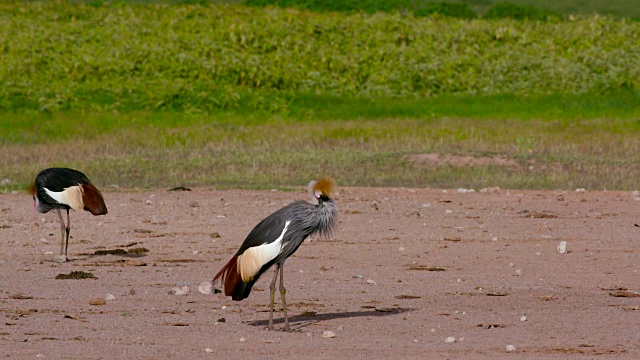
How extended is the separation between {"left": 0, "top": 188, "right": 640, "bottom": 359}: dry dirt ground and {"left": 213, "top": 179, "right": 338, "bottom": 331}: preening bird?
0.38 meters

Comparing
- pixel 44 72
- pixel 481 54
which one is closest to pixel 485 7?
pixel 481 54

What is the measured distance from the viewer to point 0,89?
33156 millimetres

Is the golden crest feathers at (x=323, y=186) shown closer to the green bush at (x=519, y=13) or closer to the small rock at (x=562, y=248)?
the small rock at (x=562, y=248)

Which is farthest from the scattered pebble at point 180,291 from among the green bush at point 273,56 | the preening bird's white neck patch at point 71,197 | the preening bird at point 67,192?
the green bush at point 273,56

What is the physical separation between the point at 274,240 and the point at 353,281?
8.53 ft

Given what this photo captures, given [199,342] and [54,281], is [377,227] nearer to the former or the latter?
[54,281]

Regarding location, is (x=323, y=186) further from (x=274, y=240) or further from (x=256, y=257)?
(x=256, y=257)

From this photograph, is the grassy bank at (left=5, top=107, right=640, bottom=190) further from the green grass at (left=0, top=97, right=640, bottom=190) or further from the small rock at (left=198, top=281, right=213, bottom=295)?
the small rock at (left=198, top=281, right=213, bottom=295)

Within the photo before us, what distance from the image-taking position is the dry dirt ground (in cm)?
767

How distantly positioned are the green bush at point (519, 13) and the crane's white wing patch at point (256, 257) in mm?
41834

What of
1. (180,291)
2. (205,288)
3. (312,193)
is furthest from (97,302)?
(312,193)

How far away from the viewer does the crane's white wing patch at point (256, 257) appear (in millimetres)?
7945

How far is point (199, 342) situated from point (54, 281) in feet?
10.4

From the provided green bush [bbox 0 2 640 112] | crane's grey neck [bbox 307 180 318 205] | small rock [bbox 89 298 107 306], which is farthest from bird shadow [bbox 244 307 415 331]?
green bush [bbox 0 2 640 112]
